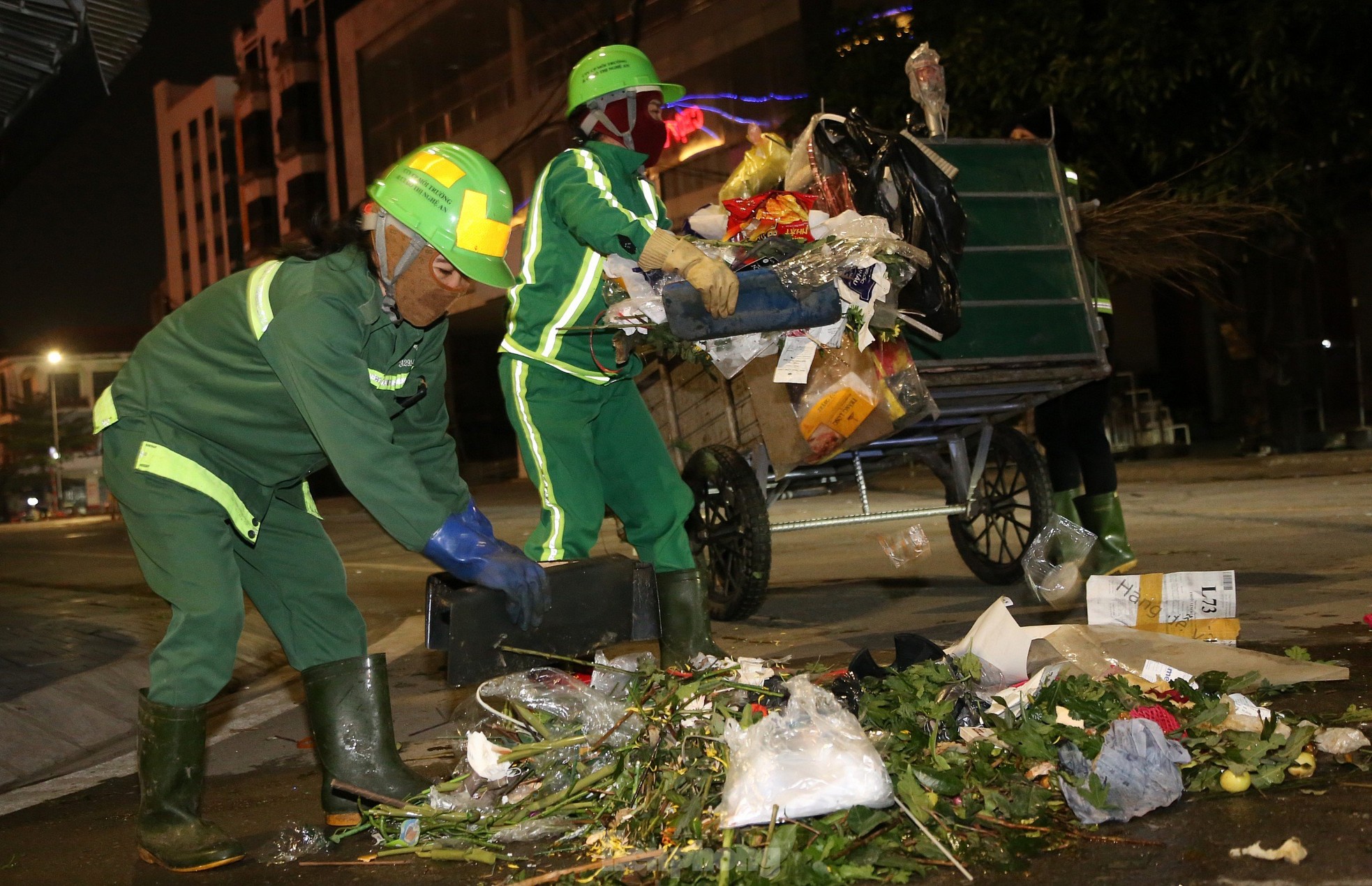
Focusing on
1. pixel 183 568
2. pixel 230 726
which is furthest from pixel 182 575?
pixel 230 726

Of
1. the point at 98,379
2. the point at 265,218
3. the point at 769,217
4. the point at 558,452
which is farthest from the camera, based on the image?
the point at 98,379

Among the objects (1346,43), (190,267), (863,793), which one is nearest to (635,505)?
(863,793)

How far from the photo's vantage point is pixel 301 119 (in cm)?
4803

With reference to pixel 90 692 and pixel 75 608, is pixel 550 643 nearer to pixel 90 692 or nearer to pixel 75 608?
pixel 90 692

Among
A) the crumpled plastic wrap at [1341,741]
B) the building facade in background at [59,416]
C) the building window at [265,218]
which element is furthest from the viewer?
the building facade in background at [59,416]

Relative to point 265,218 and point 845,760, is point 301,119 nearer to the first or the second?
point 265,218

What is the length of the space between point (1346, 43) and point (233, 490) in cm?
1233

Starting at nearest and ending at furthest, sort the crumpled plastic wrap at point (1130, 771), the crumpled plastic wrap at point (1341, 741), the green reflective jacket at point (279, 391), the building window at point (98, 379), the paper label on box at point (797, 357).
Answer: the crumpled plastic wrap at point (1130, 771)
the crumpled plastic wrap at point (1341, 741)
the green reflective jacket at point (279, 391)
the paper label on box at point (797, 357)
the building window at point (98, 379)

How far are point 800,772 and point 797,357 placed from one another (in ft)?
7.57

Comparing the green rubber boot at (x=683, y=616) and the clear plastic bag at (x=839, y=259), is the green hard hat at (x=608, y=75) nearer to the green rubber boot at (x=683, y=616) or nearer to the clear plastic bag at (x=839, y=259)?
the clear plastic bag at (x=839, y=259)

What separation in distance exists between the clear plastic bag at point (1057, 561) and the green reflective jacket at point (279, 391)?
2765 mm

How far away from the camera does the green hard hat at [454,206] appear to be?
3131mm

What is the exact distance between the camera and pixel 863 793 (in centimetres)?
264

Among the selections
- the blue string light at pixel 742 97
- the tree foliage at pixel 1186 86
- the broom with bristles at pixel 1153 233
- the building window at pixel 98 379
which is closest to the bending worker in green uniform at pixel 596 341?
the broom with bristles at pixel 1153 233
